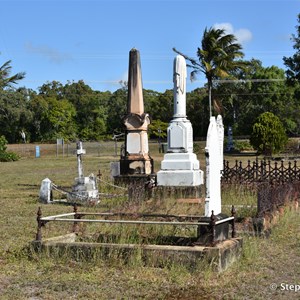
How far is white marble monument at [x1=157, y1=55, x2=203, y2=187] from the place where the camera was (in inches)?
579

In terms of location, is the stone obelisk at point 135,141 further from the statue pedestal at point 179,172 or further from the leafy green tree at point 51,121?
the leafy green tree at point 51,121

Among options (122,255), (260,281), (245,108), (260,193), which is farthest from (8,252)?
(245,108)

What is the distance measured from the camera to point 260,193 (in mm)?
10336

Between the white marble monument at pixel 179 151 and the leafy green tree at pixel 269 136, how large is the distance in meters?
25.9

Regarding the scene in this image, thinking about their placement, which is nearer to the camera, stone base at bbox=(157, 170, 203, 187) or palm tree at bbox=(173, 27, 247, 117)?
stone base at bbox=(157, 170, 203, 187)

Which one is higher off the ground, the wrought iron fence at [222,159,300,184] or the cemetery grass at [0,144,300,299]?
the wrought iron fence at [222,159,300,184]

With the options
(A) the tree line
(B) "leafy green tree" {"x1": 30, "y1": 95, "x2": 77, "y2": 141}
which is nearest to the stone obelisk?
(A) the tree line

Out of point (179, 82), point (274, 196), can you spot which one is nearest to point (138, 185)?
point (179, 82)

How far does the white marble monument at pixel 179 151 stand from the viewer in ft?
48.3

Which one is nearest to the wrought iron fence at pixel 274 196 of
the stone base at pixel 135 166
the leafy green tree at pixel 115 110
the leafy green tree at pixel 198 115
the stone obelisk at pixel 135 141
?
the stone base at pixel 135 166

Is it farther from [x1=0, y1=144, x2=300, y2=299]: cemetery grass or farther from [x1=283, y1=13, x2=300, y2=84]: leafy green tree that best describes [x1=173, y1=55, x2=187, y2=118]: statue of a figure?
[x1=283, y1=13, x2=300, y2=84]: leafy green tree

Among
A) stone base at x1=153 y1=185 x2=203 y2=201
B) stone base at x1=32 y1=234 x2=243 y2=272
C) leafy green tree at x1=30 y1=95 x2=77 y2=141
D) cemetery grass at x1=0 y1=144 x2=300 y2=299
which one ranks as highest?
leafy green tree at x1=30 y1=95 x2=77 y2=141

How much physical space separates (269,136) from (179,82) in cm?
2620

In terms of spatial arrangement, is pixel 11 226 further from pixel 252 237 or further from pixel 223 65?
pixel 223 65
